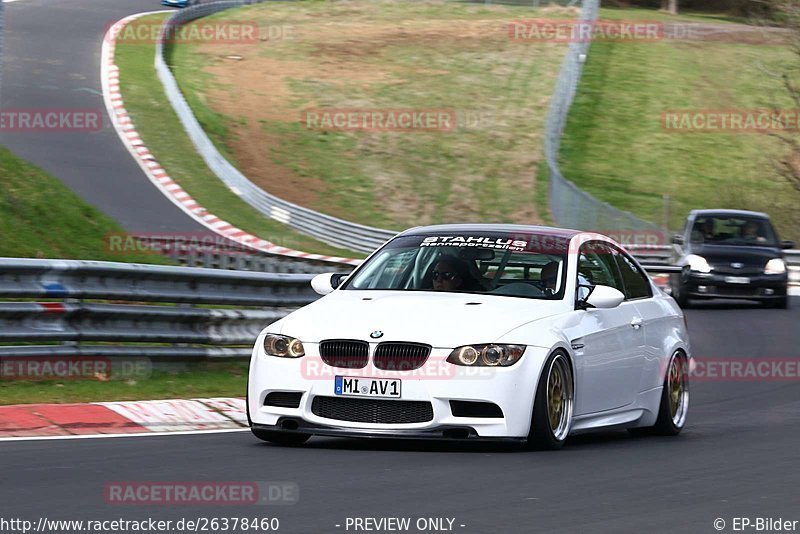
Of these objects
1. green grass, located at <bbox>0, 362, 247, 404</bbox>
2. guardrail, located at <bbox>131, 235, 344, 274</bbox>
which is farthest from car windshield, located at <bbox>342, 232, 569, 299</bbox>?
guardrail, located at <bbox>131, 235, 344, 274</bbox>

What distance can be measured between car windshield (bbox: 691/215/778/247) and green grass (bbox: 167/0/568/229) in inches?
531

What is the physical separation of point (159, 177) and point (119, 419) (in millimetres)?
25309

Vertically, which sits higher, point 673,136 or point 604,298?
point 604,298

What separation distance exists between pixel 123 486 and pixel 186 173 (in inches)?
1149

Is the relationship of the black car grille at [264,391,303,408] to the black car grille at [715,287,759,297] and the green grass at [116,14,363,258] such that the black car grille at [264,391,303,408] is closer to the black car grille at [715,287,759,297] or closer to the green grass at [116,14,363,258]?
the black car grille at [715,287,759,297]

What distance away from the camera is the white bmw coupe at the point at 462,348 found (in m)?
8.48

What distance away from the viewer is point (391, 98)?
165ft

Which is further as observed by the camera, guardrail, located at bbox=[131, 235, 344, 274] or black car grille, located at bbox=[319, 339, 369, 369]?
guardrail, located at bbox=[131, 235, 344, 274]

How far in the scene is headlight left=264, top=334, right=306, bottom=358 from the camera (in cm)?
873

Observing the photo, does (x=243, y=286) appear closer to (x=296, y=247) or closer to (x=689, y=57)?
(x=296, y=247)

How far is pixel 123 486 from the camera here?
697cm

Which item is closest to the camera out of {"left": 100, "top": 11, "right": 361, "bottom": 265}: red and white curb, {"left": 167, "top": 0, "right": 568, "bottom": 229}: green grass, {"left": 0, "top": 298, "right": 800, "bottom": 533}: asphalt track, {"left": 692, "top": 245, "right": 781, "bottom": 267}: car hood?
{"left": 0, "top": 298, "right": 800, "bottom": 533}: asphalt track

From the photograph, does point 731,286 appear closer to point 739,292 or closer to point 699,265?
Answer: point 739,292

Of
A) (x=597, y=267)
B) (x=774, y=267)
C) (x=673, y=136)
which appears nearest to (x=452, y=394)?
(x=597, y=267)
